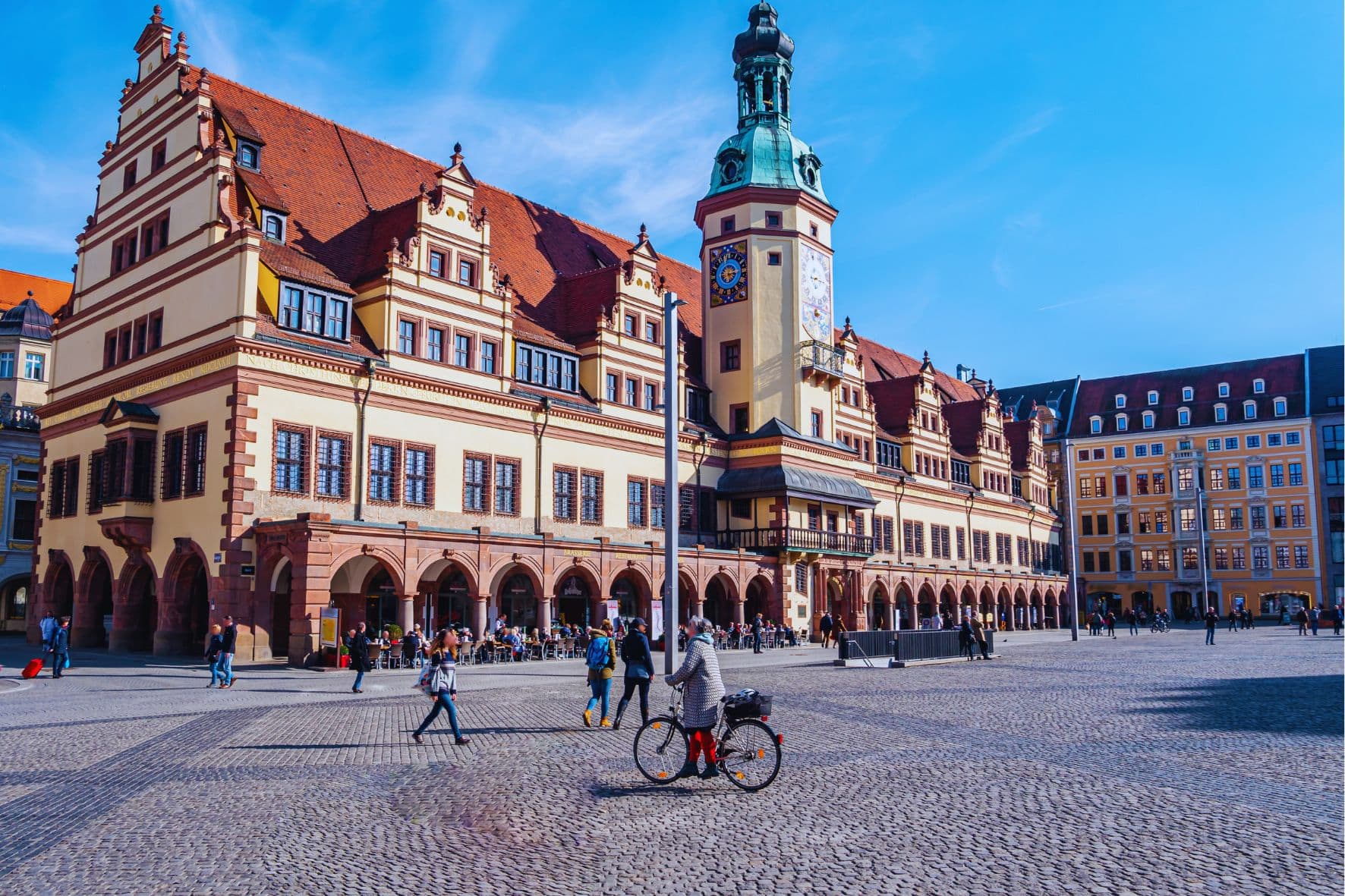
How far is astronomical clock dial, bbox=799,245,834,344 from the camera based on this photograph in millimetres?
55094

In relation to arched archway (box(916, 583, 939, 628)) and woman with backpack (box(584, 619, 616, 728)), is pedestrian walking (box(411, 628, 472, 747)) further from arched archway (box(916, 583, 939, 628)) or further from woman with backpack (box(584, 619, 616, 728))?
arched archway (box(916, 583, 939, 628))

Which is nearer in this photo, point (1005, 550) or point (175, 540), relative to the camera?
point (175, 540)

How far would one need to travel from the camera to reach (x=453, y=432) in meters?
39.9

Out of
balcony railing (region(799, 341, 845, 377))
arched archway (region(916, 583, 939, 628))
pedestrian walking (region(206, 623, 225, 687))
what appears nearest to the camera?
pedestrian walking (region(206, 623, 225, 687))

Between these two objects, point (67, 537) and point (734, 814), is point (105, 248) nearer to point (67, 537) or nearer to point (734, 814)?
point (67, 537)

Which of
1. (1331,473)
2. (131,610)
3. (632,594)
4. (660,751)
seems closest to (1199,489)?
(1331,473)

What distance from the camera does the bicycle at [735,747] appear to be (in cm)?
1274

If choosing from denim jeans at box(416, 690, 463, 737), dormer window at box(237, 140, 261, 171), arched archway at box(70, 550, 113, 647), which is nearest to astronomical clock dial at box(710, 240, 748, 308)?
dormer window at box(237, 140, 261, 171)

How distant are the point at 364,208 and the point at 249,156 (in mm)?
4852

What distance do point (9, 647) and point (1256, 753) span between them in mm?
44045

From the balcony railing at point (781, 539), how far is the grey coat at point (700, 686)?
3811cm

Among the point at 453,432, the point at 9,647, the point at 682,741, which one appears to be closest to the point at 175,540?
the point at 453,432

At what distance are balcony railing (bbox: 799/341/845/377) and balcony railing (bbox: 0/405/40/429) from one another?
40.0 meters

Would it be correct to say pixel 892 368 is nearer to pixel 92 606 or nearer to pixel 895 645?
pixel 895 645
